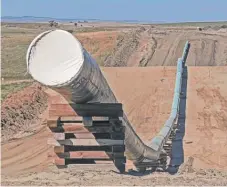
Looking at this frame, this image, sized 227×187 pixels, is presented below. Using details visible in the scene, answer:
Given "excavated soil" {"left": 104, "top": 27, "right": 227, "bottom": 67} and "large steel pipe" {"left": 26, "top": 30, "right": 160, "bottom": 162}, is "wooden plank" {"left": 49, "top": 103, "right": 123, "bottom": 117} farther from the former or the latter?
"excavated soil" {"left": 104, "top": 27, "right": 227, "bottom": 67}

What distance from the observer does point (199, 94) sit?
914 inches

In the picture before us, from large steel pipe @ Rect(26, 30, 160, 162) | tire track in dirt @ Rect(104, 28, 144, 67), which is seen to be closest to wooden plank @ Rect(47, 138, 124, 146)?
large steel pipe @ Rect(26, 30, 160, 162)

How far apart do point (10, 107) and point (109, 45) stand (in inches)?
794

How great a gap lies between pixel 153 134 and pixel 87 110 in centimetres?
1043

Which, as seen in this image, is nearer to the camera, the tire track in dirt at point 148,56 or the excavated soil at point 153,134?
the excavated soil at point 153,134

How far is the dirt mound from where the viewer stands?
1889 cm

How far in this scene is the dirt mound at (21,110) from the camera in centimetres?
1889

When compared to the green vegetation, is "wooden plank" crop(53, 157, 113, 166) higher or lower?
higher

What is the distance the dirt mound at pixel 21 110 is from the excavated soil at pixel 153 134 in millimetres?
578

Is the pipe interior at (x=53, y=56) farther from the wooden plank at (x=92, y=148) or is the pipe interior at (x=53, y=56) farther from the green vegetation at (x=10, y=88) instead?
the green vegetation at (x=10, y=88)

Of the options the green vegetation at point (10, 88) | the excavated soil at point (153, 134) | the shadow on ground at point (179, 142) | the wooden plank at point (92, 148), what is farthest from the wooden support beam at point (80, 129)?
the green vegetation at point (10, 88)

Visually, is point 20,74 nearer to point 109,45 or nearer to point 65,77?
point 109,45

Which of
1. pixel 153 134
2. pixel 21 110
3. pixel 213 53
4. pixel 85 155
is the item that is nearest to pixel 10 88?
pixel 21 110

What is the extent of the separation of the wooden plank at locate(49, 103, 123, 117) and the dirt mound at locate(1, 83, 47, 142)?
28.2 feet
